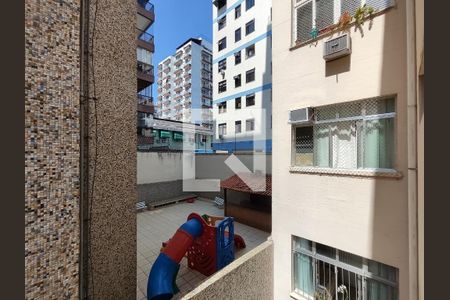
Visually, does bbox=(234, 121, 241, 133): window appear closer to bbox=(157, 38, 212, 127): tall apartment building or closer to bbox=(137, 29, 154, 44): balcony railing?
bbox=(137, 29, 154, 44): balcony railing

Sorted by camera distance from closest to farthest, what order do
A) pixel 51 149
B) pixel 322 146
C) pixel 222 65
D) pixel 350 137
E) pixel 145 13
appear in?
1. pixel 51 149
2. pixel 350 137
3. pixel 322 146
4. pixel 145 13
5. pixel 222 65

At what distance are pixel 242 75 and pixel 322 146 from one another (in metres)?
17.6

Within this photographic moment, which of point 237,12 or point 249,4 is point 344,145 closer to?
point 249,4

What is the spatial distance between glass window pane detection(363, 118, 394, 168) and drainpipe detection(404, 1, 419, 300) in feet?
1.38

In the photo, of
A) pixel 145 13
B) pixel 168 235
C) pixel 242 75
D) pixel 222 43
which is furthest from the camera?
pixel 222 43

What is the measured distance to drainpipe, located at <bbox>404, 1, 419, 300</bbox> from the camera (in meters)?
3.39

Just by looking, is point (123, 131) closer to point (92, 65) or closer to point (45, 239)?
point (92, 65)

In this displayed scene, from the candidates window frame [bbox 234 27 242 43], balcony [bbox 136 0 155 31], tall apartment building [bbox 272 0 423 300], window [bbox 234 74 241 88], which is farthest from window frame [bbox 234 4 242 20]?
tall apartment building [bbox 272 0 423 300]

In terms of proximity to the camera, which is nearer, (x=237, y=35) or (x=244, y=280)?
(x=244, y=280)

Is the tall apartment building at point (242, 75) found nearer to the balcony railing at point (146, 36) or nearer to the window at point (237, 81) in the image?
the window at point (237, 81)

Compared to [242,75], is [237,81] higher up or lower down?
lower down

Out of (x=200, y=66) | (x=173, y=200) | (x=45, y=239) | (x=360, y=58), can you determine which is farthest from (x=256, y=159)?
(x=200, y=66)

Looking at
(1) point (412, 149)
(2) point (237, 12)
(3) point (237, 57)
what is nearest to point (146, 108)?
(3) point (237, 57)

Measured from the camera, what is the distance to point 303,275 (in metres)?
5.10
